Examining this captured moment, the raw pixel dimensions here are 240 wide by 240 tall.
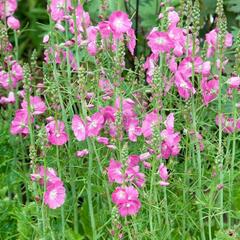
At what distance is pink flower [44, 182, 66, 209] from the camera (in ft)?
9.47

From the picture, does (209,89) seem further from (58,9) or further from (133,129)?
(58,9)

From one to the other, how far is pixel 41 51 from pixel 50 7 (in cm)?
296

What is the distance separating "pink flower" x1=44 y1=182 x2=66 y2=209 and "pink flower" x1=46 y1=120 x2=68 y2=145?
0.72ft

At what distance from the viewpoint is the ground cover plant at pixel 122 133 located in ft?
9.57

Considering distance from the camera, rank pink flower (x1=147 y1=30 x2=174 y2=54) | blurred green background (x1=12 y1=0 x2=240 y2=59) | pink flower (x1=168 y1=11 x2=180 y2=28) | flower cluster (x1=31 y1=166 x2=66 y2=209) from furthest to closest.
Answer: blurred green background (x1=12 y1=0 x2=240 y2=59), pink flower (x1=168 y1=11 x2=180 y2=28), pink flower (x1=147 y1=30 x2=174 y2=54), flower cluster (x1=31 y1=166 x2=66 y2=209)

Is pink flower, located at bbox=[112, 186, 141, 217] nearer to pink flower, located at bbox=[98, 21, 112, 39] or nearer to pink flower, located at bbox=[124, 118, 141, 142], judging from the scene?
pink flower, located at bbox=[124, 118, 141, 142]

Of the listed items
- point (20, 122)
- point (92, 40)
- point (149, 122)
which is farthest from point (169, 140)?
point (20, 122)

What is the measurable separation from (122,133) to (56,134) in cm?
27

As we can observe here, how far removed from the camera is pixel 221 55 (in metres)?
2.97

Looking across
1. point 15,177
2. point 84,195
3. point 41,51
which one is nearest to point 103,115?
point 84,195

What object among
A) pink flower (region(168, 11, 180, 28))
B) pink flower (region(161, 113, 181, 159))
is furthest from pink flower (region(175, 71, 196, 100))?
pink flower (region(168, 11, 180, 28))

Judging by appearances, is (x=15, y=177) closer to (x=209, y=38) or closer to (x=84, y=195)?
(x=84, y=195)

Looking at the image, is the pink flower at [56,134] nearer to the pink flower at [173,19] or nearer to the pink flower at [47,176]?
the pink flower at [47,176]

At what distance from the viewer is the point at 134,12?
3955 mm
